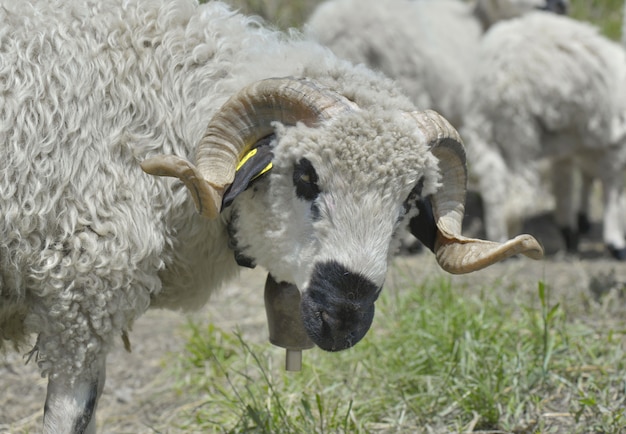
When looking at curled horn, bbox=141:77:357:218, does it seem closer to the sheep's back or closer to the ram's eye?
the ram's eye

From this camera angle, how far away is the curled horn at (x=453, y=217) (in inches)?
124

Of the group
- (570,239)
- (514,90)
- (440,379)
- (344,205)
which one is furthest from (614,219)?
(344,205)

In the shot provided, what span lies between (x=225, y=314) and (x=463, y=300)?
2139 mm

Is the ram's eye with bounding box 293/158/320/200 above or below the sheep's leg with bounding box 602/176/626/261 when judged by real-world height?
above

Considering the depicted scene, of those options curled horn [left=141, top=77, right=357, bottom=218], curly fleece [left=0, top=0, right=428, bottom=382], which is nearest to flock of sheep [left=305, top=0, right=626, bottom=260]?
curly fleece [left=0, top=0, right=428, bottom=382]

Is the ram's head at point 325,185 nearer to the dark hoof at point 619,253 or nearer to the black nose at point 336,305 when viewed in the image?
the black nose at point 336,305

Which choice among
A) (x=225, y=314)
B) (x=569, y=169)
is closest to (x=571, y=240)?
(x=569, y=169)

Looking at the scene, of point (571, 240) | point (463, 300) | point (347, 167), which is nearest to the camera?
point (347, 167)

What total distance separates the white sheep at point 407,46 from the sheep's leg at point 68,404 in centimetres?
520

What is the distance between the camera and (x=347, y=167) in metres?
3.03

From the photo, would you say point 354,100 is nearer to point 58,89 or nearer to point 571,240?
point 58,89

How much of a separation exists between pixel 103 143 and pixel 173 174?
45 centimetres

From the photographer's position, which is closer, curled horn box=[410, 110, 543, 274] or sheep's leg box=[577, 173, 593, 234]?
Result: curled horn box=[410, 110, 543, 274]

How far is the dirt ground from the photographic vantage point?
15.4 feet
